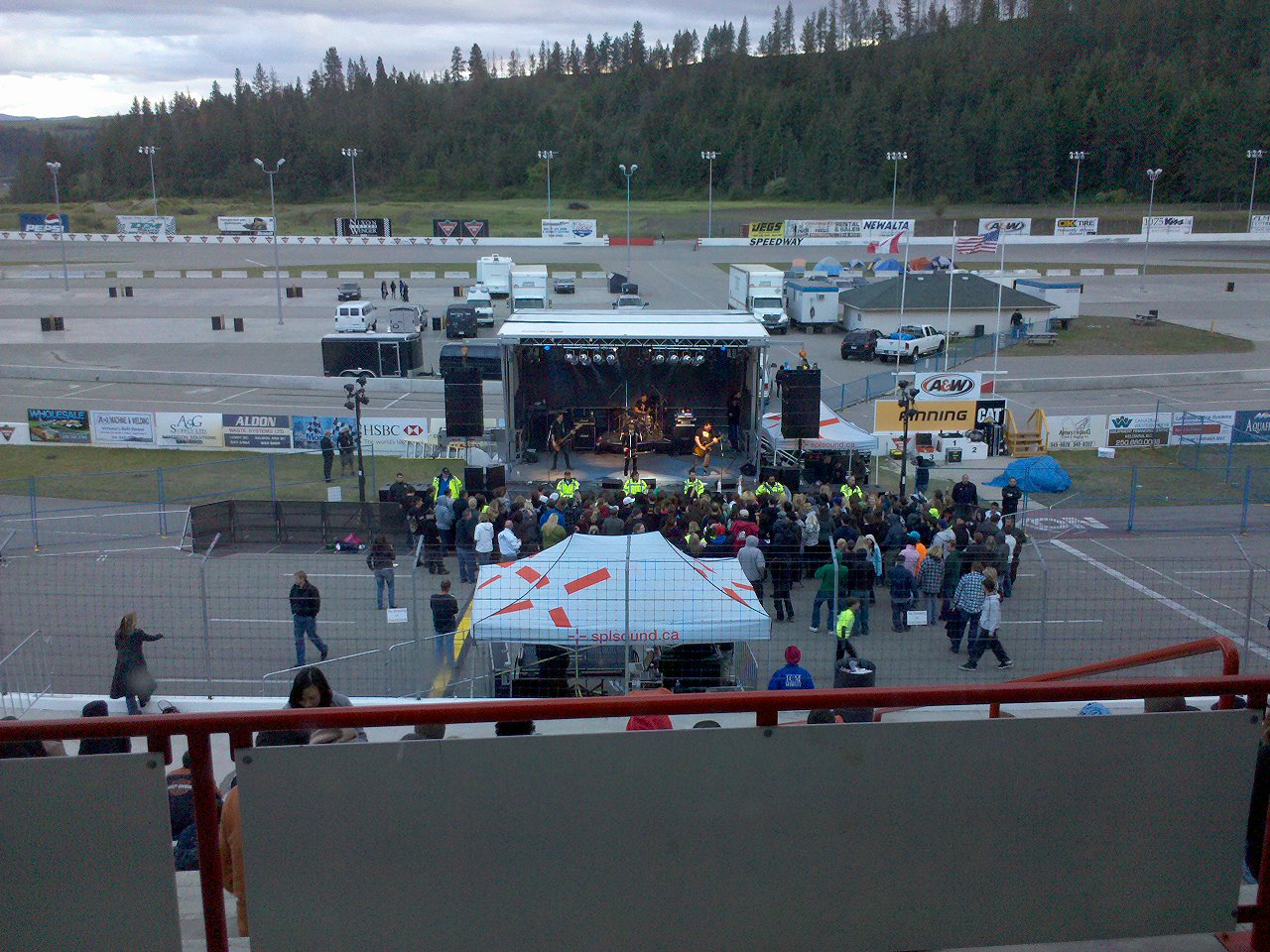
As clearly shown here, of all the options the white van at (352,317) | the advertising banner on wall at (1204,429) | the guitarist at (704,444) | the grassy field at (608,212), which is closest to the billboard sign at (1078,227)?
the grassy field at (608,212)

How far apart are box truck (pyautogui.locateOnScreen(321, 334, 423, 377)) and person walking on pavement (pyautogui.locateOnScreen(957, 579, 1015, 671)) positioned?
24.7 meters

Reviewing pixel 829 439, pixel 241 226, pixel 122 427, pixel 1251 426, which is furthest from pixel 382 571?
pixel 241 226

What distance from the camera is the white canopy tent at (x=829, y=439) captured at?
20312 millimetres

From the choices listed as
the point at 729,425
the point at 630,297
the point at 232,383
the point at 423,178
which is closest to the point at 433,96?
the point at 423,178

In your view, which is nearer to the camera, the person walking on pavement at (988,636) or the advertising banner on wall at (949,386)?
the person walking on pavement at (988,636)

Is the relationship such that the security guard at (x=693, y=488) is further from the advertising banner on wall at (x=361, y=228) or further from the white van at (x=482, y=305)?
the advertising banner on wall at (x=361, y=228)

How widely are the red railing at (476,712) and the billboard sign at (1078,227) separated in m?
78.0

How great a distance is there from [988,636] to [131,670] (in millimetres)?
7765

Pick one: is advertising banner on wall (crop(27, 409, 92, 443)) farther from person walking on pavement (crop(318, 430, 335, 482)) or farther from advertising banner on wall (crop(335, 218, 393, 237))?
advertising banner on wall (crop(335, 218, 393, 237))

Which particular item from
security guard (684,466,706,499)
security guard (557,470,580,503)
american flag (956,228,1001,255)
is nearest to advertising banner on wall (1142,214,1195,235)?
american flag (956,228,1001,255)

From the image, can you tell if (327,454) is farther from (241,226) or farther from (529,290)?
(241,226)

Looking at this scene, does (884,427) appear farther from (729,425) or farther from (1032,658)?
(1032,658)

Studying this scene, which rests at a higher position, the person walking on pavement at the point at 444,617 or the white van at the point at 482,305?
the white van at the point at 482,305

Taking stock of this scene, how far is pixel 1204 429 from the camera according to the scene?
2367cm
